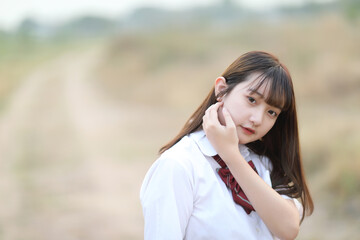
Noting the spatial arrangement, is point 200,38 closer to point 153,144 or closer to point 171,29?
point 171,29

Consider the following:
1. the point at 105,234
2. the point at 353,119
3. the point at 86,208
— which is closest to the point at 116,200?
the point at 86,208

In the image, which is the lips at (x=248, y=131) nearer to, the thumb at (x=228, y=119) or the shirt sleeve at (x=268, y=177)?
the thumb at (x=228, y=119)

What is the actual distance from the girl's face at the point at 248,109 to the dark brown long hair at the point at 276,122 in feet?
0.06

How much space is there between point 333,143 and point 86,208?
8.30 ft

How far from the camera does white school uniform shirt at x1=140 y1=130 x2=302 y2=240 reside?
1340 mm

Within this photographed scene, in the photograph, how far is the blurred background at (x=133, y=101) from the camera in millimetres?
4422

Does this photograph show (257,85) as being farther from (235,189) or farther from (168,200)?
(168,200)

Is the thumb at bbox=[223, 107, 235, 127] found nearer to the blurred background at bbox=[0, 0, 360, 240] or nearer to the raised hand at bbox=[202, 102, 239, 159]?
the raised hand at bbox=[202, 102, 239, 159]

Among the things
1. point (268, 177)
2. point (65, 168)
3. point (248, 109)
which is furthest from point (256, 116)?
point (65, 168)

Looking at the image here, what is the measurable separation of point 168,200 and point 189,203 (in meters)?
0.07

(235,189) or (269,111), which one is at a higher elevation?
(269,111)

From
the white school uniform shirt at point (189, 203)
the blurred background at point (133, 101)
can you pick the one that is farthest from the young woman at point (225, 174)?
the blurred background at point (133, 101)

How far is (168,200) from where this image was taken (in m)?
1.34

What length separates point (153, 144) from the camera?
22.8ft
